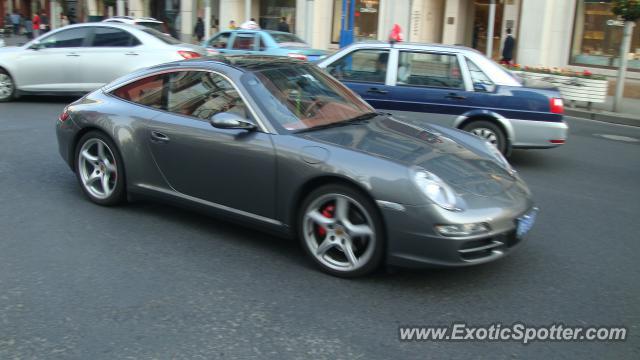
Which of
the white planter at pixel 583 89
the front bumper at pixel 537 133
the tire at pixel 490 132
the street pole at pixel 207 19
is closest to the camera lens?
the front bumper at pixel 537 133

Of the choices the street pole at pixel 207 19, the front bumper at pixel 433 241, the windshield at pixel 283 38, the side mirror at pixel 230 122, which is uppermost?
the street pole at pixel 207 19

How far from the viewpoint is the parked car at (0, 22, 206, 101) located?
12.1m

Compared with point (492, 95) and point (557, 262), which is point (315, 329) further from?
point (492, 95)

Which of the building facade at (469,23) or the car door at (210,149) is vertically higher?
the building facade at (469,23)

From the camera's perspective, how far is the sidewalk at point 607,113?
1341 cm

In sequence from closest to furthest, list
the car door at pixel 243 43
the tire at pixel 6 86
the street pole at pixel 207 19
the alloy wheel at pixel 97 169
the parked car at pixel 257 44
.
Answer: the alloy wheel at pixel 97 169 → the tire at pixel 6 86 → the parked car at pixel 257 44 → the car door at pixel 243 43 → the street pole at pixel 207 19

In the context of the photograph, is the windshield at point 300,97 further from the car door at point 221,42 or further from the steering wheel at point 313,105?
the car door at point 221,42

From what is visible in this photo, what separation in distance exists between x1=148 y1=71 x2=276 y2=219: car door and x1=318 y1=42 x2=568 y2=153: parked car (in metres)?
3.91

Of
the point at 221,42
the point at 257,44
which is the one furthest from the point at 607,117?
the point at 221,42

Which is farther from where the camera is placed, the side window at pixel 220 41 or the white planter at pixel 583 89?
the side window at pixel 220 41

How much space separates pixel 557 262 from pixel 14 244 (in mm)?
4204

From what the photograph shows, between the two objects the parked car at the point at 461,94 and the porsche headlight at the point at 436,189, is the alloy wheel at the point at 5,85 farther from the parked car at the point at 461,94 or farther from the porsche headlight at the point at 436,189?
the porsche headlight at the point at 436,189

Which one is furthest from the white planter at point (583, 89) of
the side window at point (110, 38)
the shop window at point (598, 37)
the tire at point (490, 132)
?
the side window at point (110, 38)

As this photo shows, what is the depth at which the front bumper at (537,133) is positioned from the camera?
27.0ft
